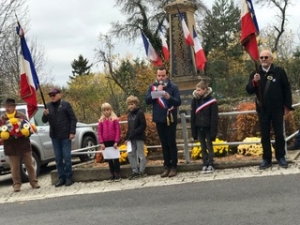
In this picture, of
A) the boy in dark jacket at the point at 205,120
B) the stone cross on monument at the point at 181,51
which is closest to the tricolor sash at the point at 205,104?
the boy in dark jacket at the point at 205,120

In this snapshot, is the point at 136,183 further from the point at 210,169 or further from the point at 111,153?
the point at 210,169

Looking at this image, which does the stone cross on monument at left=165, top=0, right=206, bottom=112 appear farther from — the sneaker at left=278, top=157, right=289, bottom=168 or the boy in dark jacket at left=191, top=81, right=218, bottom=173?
the sneaker at left=278, top=157, right=289, bottom=168

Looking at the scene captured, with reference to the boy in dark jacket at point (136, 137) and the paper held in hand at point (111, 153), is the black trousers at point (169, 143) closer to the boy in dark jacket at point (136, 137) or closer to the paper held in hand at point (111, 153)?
the boy in dark jacket at point (136, 137)

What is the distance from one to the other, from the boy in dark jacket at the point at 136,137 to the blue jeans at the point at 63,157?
1.17 m

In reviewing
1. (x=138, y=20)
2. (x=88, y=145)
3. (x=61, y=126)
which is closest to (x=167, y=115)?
(x=61, y=126)

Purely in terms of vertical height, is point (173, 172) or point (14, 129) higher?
point (14, 129)

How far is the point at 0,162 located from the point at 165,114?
4.04 metres

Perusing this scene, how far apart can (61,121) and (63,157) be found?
0.69 metres

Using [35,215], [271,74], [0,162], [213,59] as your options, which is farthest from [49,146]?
[213,59]

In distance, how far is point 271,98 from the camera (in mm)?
7242

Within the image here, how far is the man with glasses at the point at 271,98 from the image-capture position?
284 inches

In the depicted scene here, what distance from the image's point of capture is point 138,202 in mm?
6320

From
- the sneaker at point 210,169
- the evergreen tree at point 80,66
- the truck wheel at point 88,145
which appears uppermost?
the evergreen tree at point 80,66

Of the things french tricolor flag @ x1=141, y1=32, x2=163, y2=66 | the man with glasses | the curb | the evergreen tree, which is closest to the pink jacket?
the curb
